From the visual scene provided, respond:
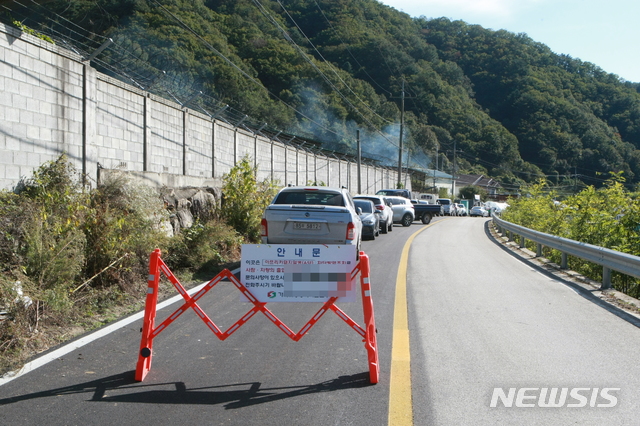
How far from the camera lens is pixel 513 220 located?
28.5 m

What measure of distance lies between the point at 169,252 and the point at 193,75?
38.4 m

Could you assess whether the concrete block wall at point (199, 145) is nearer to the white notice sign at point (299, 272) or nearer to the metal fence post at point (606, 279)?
the metal fence post at point (606, 279)

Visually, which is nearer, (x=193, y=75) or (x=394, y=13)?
(x=193, y=75)

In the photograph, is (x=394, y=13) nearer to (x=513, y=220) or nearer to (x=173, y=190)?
(x=513, y=220)

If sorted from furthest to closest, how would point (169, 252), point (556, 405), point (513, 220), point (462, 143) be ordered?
1. point (462, 143)
2. point (513, 220)
3. point (169, 252)
4. point (556, 405)

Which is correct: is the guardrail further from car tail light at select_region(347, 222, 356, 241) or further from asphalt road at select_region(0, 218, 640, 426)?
car tail light at select_region(347, 222, 356, 241)

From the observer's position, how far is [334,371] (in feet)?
16.1

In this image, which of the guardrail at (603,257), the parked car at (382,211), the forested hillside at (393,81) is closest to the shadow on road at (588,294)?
the guardrail at (603,257)

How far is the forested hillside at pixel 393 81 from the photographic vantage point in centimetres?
4494

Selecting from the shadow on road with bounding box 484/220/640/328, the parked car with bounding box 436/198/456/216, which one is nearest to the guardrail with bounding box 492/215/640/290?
the shadow on road with bounding box 484/220/640/328

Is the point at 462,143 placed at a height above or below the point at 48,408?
above

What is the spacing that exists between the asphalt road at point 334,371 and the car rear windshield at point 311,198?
3.63m

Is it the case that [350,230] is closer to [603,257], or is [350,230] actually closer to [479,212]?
[603,257]

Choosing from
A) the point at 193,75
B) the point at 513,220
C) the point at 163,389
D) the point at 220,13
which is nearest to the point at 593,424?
the point at 163,389
